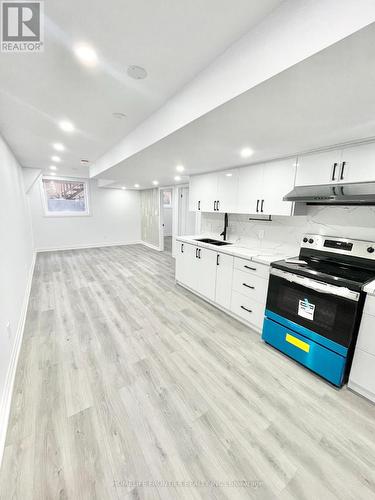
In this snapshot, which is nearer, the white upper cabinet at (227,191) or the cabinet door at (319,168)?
the cabinet door at (319,168)

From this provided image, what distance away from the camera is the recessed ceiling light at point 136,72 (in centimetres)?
133

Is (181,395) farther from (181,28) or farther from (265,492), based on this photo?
(181,28)

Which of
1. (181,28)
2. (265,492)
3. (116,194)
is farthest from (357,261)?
(116,194)

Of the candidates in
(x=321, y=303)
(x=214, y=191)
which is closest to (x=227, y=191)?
(x=214, y=191)

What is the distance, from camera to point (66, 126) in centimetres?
238

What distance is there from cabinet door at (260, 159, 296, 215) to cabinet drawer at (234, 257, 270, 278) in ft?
2.31

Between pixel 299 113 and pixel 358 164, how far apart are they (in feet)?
3.10

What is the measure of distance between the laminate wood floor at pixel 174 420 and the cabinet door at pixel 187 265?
0.98 metres

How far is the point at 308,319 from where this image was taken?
1.93 meters

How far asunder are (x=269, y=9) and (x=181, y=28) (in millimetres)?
426

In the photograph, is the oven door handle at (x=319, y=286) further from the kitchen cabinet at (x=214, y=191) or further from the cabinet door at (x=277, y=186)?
the kitchen cabinet at (x=214, y=191)

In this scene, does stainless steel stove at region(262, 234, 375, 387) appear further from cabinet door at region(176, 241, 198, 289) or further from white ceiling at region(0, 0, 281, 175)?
white ceiling at region(0, 0, 281, 175)

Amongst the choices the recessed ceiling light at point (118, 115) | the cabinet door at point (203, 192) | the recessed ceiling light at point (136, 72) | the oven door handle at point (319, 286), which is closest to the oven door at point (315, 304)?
the oven door handle at point (319, 286)

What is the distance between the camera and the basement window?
6.29 metres
